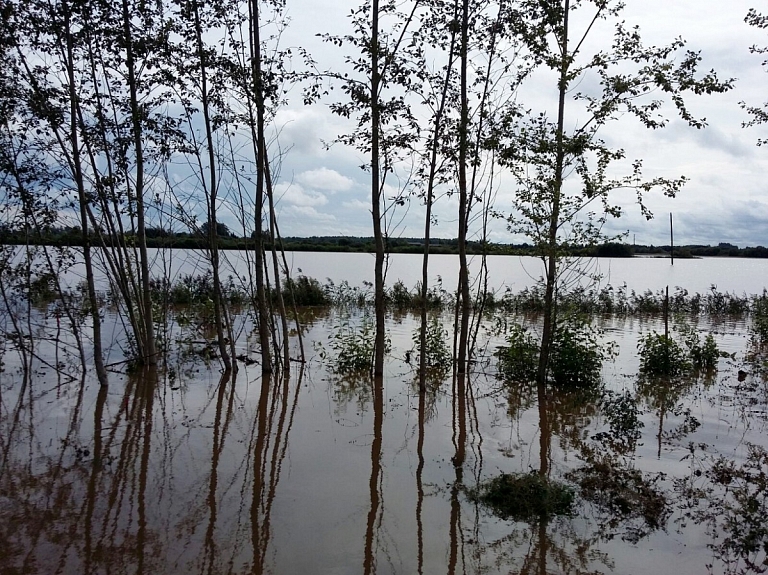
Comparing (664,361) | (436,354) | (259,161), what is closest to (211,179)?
(259,161)

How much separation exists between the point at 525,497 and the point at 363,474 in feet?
6.27

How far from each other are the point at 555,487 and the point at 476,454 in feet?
5.40

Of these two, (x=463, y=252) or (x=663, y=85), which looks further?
(x=463, y=252)

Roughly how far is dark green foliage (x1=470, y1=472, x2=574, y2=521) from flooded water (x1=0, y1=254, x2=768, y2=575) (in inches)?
3.9

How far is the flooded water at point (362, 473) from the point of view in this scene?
495 cm

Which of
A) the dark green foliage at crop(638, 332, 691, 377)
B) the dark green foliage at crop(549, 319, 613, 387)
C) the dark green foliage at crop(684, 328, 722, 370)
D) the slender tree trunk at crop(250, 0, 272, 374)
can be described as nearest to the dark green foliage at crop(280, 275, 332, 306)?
the slender tree trunk at crop(250, 0, 272, 374)

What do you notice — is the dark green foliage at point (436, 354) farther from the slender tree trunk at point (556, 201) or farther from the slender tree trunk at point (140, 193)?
the slender tree trunk at point (140, 193)

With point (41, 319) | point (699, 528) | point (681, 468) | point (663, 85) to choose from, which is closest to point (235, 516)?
point (699, 528)

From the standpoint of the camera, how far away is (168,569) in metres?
4.61

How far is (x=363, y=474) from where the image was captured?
685cm

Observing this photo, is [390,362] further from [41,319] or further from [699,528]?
[41,319]

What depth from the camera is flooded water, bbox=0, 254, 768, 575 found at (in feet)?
16.2

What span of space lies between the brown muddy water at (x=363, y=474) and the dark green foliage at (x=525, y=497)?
11cm

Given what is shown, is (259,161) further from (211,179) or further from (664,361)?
(664,361)
